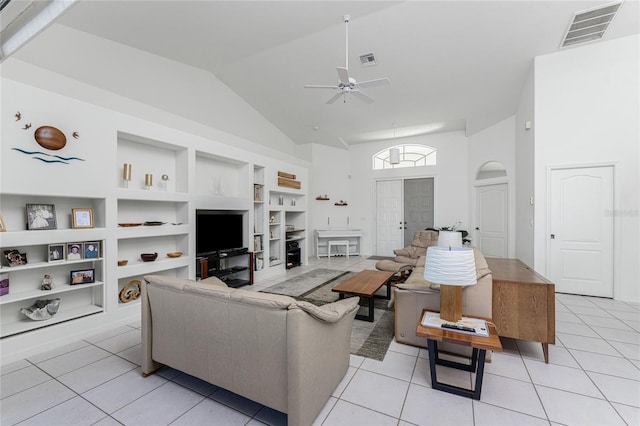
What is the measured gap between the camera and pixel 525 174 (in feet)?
16.5

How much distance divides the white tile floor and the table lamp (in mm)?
593

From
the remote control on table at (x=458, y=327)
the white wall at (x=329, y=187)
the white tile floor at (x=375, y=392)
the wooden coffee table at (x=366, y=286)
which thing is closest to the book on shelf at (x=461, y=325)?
the remote control on table at (x=458, y=327)

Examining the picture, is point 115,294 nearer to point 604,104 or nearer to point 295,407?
point 295,407

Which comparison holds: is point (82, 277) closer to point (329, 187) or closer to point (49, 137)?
point (49, 137)

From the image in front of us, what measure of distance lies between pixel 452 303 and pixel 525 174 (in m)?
4.19

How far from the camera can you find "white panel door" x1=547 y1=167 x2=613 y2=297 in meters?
4.10

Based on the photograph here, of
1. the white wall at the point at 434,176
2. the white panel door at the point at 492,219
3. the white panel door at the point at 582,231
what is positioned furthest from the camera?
the white wall at the point at 434,176

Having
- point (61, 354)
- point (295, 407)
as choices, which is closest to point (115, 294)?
point (61, 354)

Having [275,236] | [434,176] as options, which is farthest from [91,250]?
[434,176]

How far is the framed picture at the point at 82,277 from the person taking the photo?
2.98 m

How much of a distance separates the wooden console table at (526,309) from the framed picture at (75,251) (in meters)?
4.18

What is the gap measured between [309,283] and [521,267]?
10.4 feet

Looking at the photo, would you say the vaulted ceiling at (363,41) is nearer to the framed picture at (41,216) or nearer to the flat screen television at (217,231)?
the framed picture at (41,216)

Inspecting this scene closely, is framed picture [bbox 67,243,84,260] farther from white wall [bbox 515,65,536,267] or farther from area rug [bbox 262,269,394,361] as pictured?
white wall [bbox 515,65,536,267]
